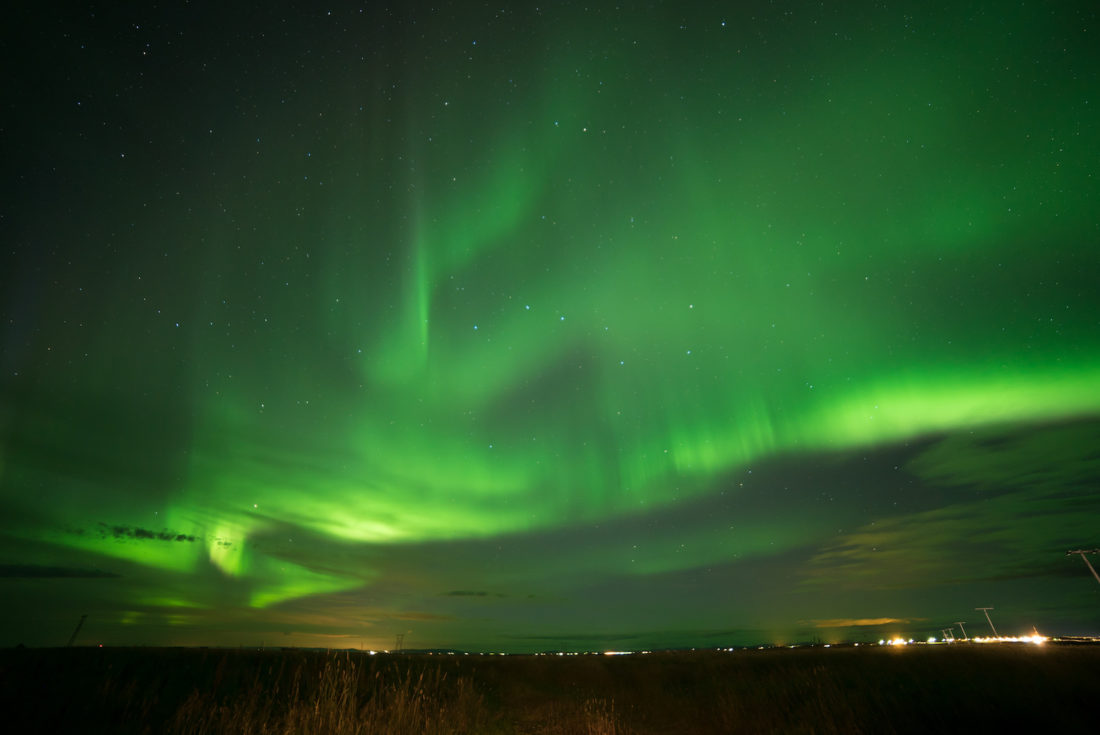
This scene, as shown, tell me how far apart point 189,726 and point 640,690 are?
1935 inches

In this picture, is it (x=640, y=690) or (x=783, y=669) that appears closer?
(x=640, y=690)

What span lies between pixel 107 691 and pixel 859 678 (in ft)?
170

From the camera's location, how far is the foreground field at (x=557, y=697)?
14.3 metres

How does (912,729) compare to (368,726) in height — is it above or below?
below

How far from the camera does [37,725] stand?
14.7 m

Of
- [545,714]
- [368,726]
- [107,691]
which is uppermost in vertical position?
[107,691]

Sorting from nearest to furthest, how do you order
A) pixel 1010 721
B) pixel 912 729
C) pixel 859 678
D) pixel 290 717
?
pixel 290 717 < pixel 912 729 < pixel 1010 721 < pixel 859 678

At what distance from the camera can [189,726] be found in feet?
38.8

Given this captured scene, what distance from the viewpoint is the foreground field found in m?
14.3

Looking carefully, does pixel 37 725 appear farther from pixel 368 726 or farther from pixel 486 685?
pixel 486 685

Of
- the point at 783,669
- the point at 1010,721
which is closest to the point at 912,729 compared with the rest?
the point at 1010,721

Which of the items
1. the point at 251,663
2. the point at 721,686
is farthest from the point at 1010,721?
the point at 251,663

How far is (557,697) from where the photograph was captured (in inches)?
1826

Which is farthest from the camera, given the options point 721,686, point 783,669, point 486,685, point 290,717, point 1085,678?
point 783,669
